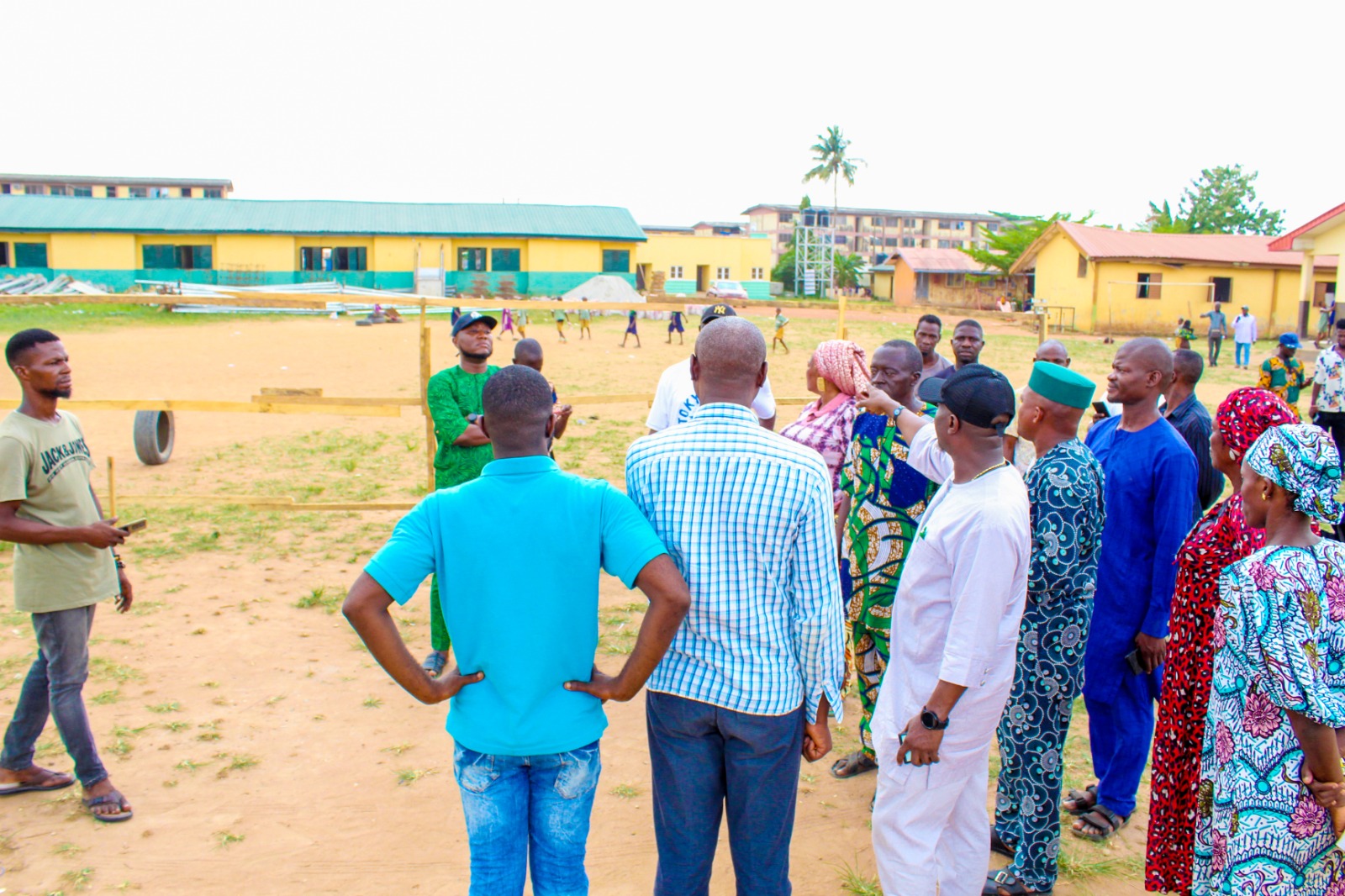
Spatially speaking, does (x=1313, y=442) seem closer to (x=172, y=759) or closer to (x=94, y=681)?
(x=172, y=759)

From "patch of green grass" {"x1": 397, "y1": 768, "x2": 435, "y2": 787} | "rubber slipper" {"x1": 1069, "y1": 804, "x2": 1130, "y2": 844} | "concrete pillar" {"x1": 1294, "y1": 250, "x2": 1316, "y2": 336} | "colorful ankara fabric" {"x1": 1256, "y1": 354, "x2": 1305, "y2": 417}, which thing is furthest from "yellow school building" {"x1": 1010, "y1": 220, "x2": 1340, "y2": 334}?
"patch of green grass" {"x1": 397, "y1": 768, "x2": 435, "y2": 787}

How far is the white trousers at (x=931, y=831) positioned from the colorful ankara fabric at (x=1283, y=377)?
28.5ft

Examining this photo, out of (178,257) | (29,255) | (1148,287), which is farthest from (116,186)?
(1148,287)

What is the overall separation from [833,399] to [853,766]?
1.78m

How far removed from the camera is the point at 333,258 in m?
44.2

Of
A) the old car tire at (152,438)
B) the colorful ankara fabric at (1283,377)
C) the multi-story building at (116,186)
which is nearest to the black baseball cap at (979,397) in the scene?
the colorful ankara fabric at (1283,377)

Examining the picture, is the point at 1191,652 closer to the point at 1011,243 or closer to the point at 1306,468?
the point at 1306,468

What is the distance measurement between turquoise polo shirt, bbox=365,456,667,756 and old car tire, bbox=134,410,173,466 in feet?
32.3

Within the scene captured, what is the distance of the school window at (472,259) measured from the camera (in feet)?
147

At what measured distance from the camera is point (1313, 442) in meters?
2.46

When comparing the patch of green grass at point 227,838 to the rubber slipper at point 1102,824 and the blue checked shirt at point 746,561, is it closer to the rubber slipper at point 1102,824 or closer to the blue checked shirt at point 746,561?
the blue checked shirt at point 746,561

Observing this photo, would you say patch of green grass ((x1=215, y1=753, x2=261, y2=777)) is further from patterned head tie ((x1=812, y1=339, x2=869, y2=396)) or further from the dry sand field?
patterned head tie ((x1=812, y1=339, x2=869, y2=396))

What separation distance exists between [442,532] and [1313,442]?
2282 millimetres

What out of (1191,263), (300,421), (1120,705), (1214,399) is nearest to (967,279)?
(1191,263)
